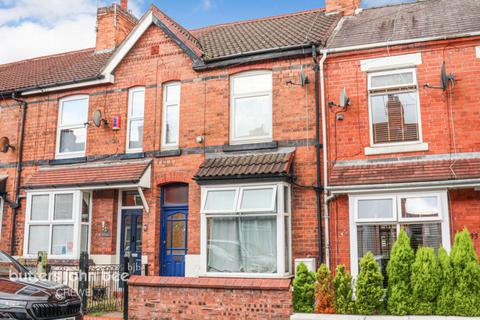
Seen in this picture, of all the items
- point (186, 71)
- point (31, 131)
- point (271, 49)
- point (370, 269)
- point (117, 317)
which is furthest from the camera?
point (31, 131)

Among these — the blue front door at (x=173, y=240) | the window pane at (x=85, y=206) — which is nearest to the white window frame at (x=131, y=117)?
the window pane at (x=85, y=206)

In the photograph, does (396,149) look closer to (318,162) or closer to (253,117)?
(318,162)

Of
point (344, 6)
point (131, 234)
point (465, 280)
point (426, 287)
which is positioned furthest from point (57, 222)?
point (465, 280)

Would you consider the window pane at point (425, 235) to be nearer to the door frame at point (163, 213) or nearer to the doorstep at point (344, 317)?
the doorstep at point (344, 317)

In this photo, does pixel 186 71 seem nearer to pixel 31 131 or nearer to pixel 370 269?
pixel 31 131

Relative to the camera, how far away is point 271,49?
1305 centimetres

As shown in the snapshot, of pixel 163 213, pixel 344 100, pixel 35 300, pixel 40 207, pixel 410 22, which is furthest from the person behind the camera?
pixel 40 207

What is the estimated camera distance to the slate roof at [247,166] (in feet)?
39.0

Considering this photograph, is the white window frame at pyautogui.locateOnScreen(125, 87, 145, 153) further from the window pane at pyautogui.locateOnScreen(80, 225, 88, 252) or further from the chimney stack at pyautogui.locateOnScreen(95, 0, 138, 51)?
the chimney stack at pyautogui.locateOnScreen(95, 0, 138, 51)

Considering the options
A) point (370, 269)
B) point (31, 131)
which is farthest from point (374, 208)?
point (31, 131)

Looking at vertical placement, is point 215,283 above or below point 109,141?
below

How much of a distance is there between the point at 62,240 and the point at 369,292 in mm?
9097

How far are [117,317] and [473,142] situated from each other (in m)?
8.69

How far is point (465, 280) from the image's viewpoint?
8.80 m
